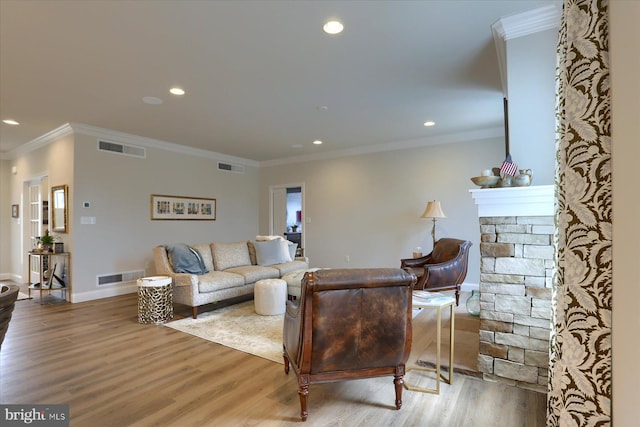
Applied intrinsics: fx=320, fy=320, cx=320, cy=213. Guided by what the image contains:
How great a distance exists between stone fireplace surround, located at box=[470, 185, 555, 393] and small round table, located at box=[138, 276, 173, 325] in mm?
3360

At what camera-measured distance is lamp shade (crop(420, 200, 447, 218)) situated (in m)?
5.12

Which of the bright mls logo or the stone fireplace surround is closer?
the bright mls logo

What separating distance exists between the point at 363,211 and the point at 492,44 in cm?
393

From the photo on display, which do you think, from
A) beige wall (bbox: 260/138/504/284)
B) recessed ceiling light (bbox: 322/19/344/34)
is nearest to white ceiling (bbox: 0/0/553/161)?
recessed ceiling light (bbox: 322/19/344/34)

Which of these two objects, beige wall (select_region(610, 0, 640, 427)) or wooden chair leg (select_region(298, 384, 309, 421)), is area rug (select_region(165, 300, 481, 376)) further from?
beige wall (select_region(610, 0, 640, 427))

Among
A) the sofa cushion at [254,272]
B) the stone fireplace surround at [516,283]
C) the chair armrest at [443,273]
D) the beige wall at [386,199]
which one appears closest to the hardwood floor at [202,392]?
the stone fireplace surround at [516,283]

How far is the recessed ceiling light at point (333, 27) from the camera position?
2.33m

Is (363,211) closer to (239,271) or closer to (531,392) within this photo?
(239,271)

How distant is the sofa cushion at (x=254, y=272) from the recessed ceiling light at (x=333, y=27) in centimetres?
326

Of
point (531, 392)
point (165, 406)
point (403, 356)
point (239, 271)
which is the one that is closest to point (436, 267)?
point (531, 392)

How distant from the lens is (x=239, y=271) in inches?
182

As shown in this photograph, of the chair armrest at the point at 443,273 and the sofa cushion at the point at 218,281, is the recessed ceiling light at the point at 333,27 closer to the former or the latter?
the chair armrest at the point at 443,273

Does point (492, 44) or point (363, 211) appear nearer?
point (492, 44)

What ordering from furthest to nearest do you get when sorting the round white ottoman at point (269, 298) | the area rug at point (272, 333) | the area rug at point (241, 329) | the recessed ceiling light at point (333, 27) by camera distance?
the round white ottoman at point (269, 298) → the area rug at point (241, 329) → the area rug at point (272, 333) → the recessed ceiling light at point (333, 27)
